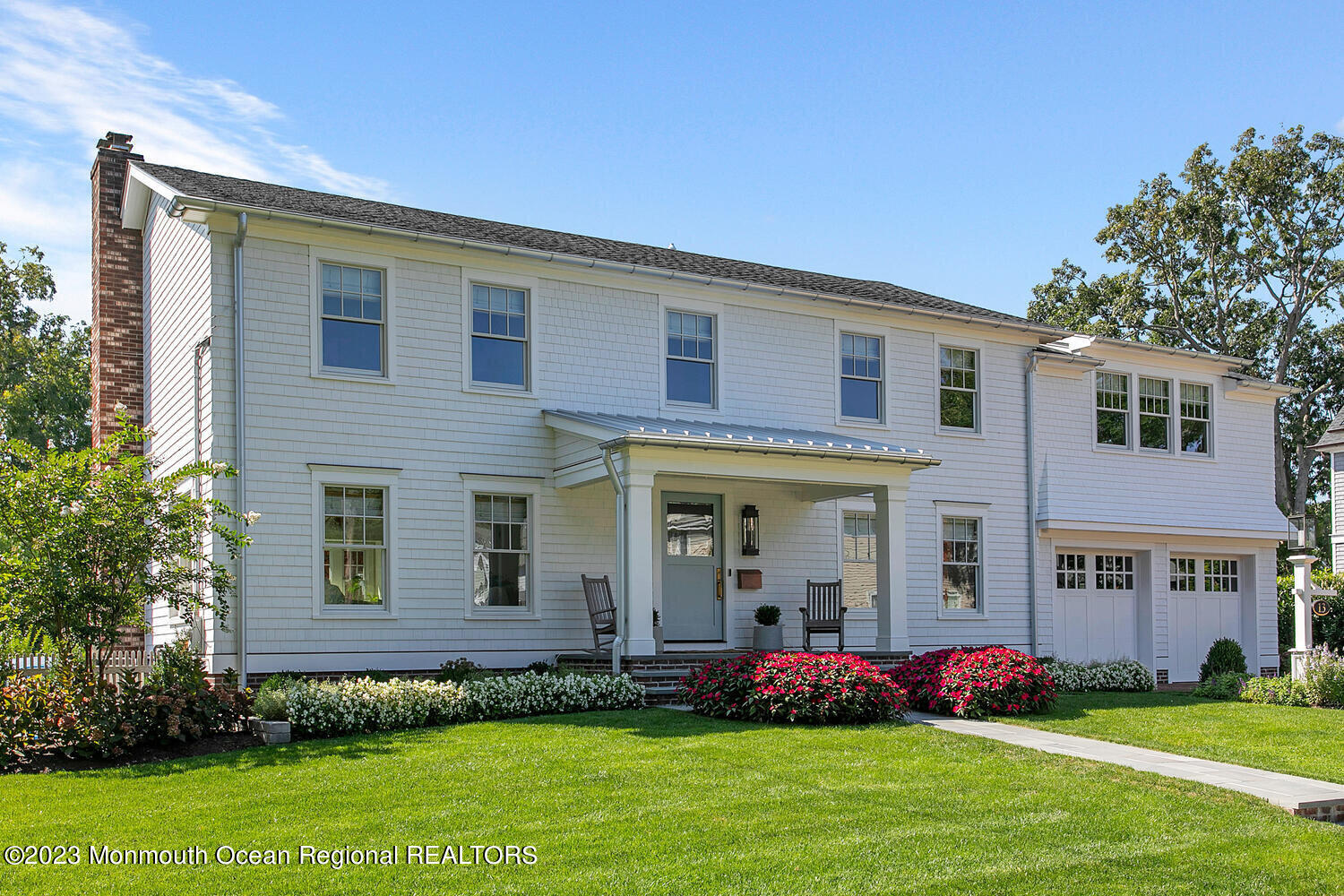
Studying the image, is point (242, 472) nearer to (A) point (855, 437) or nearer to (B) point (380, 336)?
(B) point (380, 336)

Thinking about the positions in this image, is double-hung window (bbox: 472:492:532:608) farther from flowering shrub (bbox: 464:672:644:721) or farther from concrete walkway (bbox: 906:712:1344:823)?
concrete walkway (bbox: 906:712:1344:823)

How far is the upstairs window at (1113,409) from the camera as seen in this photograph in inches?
813

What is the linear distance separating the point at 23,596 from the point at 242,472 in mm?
2835

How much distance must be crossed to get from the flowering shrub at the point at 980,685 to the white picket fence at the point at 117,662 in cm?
886

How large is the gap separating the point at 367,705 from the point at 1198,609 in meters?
15.8

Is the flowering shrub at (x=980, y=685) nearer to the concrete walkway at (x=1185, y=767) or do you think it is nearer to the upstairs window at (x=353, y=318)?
the concrete walkway at (x=1185, y=767)

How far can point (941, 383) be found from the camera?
18.9m

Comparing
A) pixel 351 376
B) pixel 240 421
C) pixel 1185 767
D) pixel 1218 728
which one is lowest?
pixel 1218 728

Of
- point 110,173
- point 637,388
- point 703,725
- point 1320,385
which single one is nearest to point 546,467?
point 637,388

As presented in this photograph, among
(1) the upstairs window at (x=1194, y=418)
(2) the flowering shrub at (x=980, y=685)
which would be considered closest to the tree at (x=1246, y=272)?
(1) the upstairs window at (x=1194, y=418)

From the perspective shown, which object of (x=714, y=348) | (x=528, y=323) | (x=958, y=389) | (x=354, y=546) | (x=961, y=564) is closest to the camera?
(x=354, y=546)

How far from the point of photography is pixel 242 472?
13594mm

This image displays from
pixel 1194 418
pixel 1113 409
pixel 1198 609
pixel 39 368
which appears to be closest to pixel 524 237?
pixel 1113 409

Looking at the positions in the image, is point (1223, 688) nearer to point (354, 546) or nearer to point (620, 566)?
point (620, 566)
